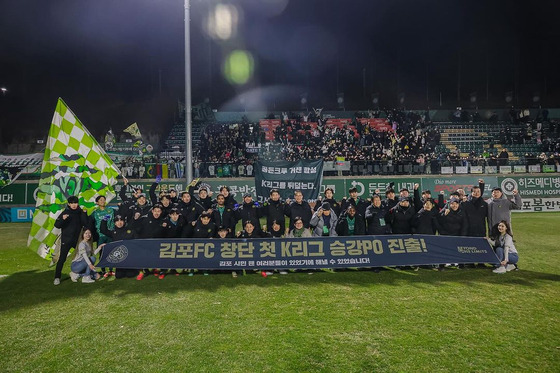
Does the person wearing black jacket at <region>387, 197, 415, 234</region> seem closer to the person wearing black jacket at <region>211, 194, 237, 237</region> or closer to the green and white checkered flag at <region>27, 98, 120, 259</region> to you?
the person wearing black jacket at <region>211, 194, 237, 237</region>

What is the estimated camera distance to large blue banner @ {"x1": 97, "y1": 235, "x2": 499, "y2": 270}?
24.8 feet

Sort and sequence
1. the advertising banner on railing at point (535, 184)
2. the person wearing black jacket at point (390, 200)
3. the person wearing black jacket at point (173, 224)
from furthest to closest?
the advertising banner on railing at point (535, 184)
the person wearing black jacket at point (390, 200)
the person wearing black jacket at point (173, 224)

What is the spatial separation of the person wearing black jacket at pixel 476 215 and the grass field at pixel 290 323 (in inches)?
41.0

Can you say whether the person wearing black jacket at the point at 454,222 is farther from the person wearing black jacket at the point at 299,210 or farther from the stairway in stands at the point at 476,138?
the stairway in stands at the point at 476,138

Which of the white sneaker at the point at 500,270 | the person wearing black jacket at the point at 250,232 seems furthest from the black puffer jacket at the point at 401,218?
the person wearing black jacket at the point at 250,232

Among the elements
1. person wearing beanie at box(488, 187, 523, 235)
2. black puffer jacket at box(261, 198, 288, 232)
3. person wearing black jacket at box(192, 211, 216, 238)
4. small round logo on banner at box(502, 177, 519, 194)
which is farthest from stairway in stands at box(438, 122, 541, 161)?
person wearing black jacket at box(192, 211, 216, 238)

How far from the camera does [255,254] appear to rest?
7648mm

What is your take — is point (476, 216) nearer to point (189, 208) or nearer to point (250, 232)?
point (250, 232)

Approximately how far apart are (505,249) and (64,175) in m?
10.1

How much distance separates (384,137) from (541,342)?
24304mm

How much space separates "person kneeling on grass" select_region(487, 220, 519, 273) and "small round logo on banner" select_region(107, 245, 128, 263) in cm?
776

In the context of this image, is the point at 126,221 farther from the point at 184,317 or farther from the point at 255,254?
the point at 184,317

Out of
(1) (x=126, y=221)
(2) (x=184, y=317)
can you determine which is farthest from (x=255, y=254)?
(1) (x=126, y=221)

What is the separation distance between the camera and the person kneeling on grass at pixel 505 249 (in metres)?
7.97
